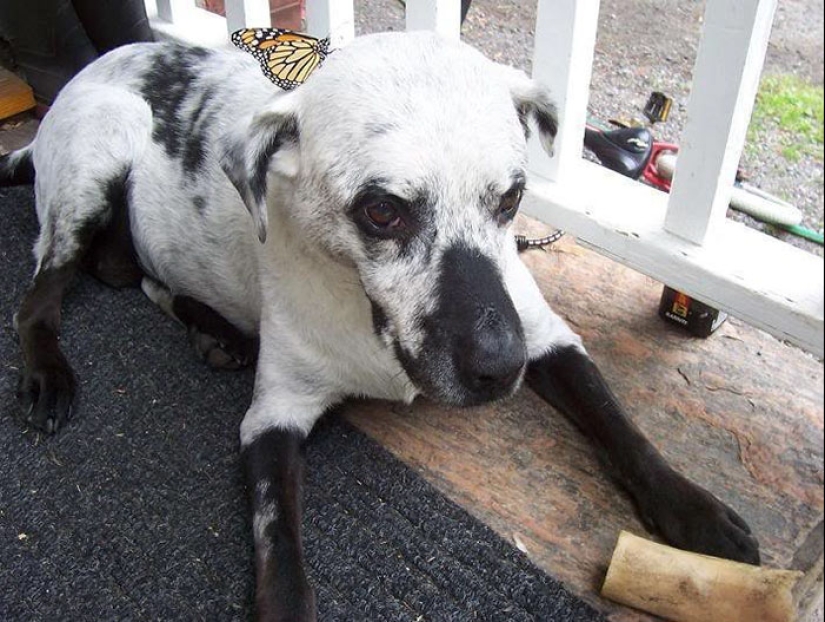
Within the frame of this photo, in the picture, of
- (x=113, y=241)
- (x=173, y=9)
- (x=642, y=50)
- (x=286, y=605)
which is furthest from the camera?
(x=173, y=9)

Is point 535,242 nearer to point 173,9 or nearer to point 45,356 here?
point 45,356

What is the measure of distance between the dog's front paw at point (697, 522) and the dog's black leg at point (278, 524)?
0.69 metres

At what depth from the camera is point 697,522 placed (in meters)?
1.68

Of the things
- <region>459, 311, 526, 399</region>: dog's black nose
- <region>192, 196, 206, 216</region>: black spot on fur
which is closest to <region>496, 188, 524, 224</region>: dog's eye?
<region>459, 311, 526, 399</region>: dog's black nose

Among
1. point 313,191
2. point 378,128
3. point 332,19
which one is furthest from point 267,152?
point 332,19

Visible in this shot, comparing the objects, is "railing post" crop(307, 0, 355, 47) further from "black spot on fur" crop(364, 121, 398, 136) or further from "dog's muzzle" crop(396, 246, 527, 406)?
"dog's muzzle" crop(396, 246, 527, 406)

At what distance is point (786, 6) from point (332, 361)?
1116 millimetres

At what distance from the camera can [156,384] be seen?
7.27 ft

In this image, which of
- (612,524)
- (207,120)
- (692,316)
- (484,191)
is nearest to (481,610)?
(612,524)

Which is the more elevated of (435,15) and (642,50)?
(435,15)

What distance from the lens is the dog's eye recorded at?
1.60 m

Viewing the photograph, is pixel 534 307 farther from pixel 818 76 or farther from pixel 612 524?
pixel 818 76

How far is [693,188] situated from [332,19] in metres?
1.19

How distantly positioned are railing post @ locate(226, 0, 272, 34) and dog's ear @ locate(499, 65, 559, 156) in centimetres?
122
